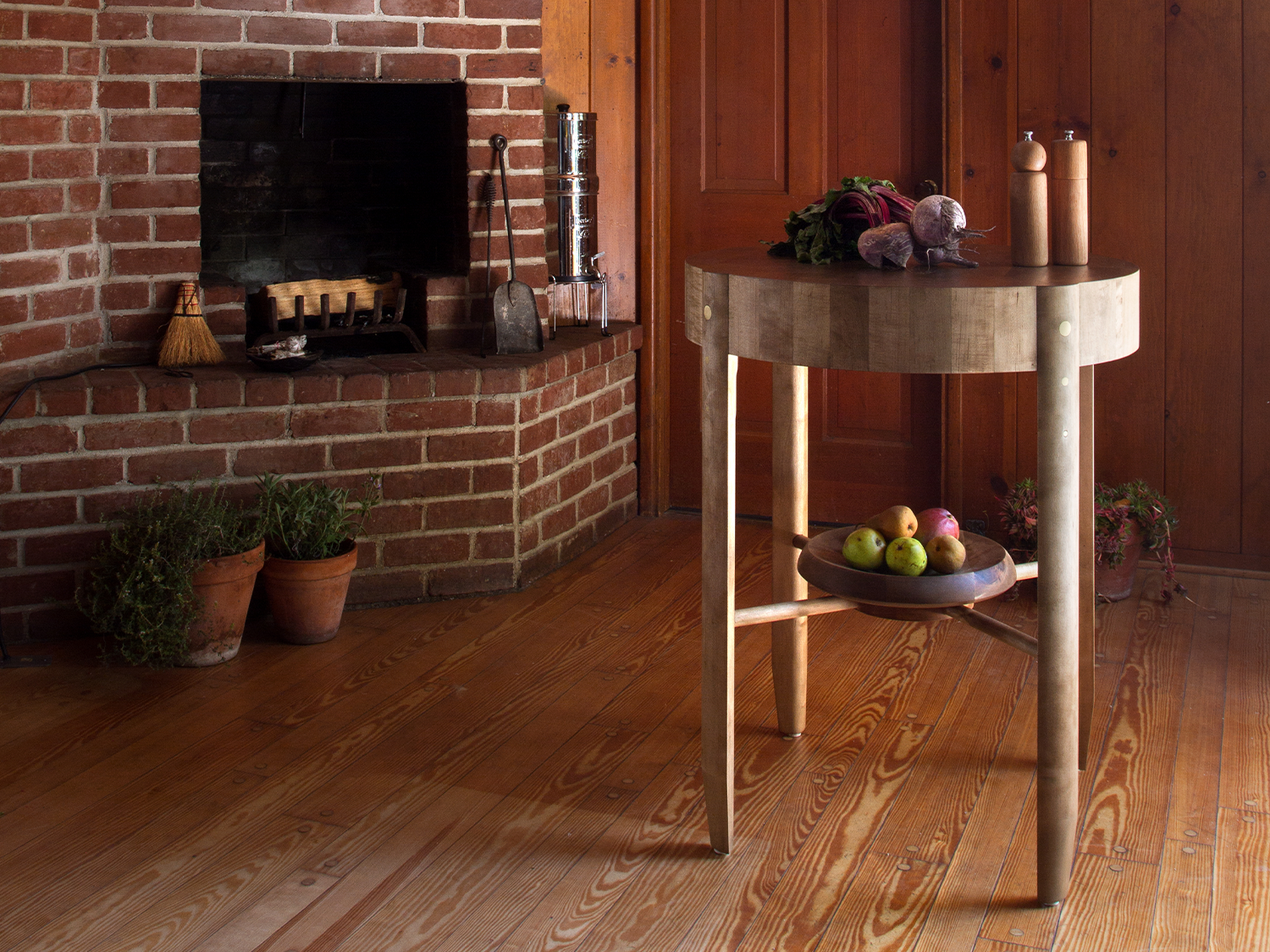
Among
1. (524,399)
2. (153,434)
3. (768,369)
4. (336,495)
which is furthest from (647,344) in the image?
(153,434)

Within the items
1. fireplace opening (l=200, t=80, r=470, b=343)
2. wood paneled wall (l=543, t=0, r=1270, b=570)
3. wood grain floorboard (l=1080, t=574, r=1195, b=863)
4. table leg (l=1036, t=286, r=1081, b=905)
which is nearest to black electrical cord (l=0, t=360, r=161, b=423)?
fireplace opening (l=200, t=80, r=470, b=343)

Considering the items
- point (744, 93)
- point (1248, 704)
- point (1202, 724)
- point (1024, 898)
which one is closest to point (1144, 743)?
point (1202, 724)

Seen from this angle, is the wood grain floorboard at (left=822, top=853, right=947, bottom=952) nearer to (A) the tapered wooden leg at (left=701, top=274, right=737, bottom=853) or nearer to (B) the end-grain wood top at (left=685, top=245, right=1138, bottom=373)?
(A) the tapered wooden leg at (left=701, top=274, right=737, bottom=853)

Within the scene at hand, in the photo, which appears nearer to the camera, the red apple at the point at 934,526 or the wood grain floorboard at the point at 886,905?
the wood grain floorboard at the point at 886,905

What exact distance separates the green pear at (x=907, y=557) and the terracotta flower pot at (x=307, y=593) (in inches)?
56.0

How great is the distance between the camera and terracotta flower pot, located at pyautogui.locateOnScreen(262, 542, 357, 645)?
123 inches

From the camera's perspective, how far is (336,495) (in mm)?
3252

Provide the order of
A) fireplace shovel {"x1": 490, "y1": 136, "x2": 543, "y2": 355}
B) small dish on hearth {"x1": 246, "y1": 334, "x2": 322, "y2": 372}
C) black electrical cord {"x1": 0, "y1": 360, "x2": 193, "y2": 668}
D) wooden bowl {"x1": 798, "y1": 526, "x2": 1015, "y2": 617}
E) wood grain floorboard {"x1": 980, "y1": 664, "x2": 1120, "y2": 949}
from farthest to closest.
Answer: fireplace shovel {"x1": 490, "y1": 136, "x2": 543, "y2": 355} → small dish on hearth {"x1": 246, "y1": 334, "x2": 322, "y2": 372} → black electrical cord {"x1": 0, "y1": 360, "x2": 193, "y2": 668} → wooden bowl {"x1": 798, "y1": 526, "x2": 1015, "y2": 617} → wood grain floorboard {"x1": 980, "y1": 664, "x2": 1120, "y2": 949}

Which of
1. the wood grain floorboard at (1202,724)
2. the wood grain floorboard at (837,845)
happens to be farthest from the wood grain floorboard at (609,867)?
the wood grain floorboard at (1202,724)

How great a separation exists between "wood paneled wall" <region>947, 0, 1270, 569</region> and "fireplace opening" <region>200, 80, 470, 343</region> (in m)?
1.47

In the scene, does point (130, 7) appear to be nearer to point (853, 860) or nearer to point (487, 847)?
point (487, 847)

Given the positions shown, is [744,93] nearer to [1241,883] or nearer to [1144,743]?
[1144,743]

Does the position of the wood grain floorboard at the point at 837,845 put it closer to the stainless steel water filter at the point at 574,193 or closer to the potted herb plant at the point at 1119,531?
the potted herb plant at the point at 1119,531

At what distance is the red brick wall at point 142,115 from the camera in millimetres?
3133
